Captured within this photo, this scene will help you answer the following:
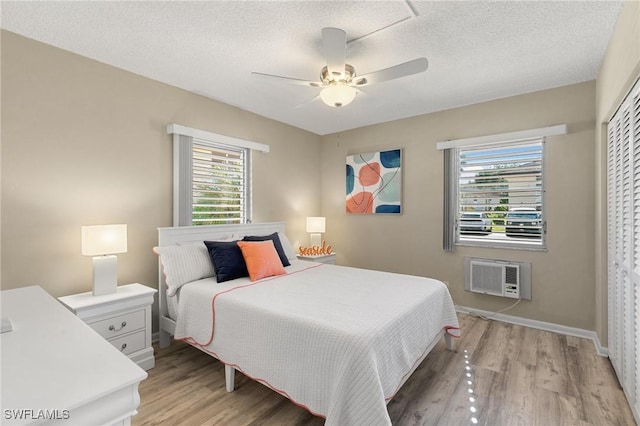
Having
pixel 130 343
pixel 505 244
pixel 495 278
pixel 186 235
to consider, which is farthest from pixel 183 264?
pixel 505 244

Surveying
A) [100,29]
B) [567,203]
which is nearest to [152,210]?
[100,29]

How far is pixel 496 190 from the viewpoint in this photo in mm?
3629

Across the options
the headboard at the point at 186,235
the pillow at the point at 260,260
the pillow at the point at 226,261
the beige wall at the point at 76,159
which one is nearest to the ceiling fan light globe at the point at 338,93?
the pillow at the point at 260,260

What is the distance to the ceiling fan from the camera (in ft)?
6.91

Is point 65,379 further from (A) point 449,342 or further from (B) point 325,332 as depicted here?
(A) point 449,342

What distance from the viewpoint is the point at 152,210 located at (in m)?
3.11

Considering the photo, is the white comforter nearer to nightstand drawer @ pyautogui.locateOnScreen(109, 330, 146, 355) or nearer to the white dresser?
nightstand drawer @ pyautogui.locateOnScreen(109, 330, 146, 355)

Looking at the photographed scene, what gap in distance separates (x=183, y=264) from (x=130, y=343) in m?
0.72

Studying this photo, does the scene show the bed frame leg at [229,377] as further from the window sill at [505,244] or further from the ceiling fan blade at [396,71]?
the window sill at [505,244]

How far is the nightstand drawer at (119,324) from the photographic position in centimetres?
232

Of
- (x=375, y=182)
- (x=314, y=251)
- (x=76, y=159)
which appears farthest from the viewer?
(x=375, y=182)

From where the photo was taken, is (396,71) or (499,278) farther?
(499,278)

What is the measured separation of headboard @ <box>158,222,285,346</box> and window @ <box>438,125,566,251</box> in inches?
99.6

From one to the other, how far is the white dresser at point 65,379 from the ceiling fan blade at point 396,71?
225 cm
